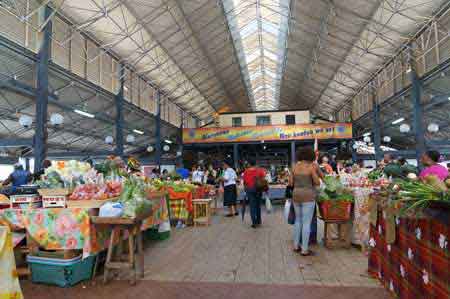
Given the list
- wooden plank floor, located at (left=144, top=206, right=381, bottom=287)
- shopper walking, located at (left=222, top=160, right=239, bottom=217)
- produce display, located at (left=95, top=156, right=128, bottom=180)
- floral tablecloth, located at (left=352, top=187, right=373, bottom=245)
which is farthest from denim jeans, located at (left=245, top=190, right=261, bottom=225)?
produce display, located at (left=95, top=156, right=128, bottom=180)

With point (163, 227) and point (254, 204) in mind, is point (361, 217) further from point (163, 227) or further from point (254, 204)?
point (163, 227)

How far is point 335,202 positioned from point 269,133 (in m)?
14.3

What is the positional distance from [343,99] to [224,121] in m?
9.43

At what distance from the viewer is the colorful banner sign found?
18.2 metres

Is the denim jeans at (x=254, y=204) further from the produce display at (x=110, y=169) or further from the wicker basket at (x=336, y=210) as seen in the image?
the produce display at (x=110, y=169)

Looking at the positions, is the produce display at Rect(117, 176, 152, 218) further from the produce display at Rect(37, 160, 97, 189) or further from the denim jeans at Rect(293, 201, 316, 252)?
the denim jeans at Rect(293, 201, 316, 252)

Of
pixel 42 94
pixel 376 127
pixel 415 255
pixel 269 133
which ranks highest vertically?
pixel 42 94

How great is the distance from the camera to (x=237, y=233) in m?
6.04

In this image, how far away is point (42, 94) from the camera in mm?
9531

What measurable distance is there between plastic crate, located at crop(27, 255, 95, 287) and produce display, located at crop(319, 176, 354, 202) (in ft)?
11.1

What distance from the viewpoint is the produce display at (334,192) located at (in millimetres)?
4684

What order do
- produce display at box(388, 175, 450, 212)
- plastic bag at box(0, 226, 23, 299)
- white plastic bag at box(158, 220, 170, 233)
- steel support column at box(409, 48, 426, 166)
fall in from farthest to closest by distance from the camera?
steel support column at box(409, 48, 426, 166)
white plastic bag at box(158, 220, 170, 233)
plastic bag at box(0, 226, 23, 299)
produce display at box(388, 175, 450, 212)

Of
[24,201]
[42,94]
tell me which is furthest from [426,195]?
[42,94]

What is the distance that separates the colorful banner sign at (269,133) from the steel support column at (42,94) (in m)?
10.4
